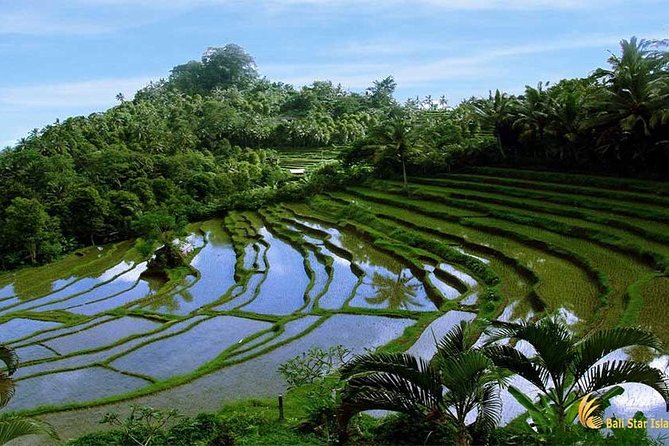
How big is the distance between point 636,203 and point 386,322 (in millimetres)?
10414

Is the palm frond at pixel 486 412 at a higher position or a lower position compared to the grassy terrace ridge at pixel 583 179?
lower

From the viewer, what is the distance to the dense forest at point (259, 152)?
2161 cm

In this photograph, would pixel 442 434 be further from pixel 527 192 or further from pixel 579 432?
pixel 527 192

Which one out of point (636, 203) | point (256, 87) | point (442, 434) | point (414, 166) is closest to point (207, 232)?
point (414, 166)

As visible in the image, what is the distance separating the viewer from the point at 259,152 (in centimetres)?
4806

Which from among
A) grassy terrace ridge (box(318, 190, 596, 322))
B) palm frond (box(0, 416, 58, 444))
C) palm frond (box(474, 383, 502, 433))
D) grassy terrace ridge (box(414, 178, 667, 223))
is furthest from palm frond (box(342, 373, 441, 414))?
grassy terrace ridge (box(414, 178, 667, 223))

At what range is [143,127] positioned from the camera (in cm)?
4725

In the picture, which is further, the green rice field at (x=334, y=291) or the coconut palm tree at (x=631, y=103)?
the coconut palm tree at (x=631, y=103)

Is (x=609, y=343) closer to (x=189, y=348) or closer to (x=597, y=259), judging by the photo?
(x=189, y=348)

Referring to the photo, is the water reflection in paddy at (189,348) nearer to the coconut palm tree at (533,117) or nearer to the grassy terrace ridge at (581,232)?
the grassy terrace ridge at (581,232)

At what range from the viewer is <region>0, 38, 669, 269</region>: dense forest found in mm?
21609

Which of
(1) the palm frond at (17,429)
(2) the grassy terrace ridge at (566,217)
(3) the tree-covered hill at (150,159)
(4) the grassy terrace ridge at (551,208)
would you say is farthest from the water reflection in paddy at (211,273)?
(1) the palm frond at (17,429)

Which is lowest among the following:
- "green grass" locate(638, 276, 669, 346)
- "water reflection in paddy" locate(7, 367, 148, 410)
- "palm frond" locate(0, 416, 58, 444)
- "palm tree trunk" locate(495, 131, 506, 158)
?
"water reflection in paddy" locate(7, 367, 148, 410)

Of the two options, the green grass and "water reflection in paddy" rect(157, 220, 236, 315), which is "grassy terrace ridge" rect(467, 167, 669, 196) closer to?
the green grass
